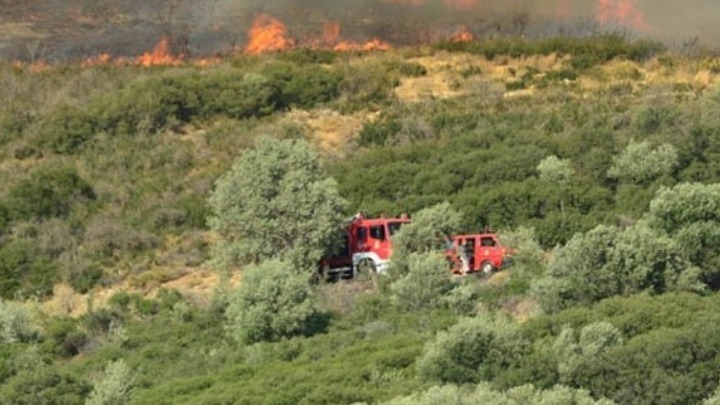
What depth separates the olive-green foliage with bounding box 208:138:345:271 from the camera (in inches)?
2480

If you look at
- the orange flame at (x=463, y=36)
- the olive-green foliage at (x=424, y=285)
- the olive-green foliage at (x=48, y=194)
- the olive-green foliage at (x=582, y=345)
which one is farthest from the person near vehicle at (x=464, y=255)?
the orange flame at (x=463, y=36)

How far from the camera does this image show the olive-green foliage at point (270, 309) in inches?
2215

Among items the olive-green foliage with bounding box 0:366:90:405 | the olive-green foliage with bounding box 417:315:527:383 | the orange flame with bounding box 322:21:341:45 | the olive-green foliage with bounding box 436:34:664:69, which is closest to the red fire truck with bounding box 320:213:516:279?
the olive-green foliage with bounding box 417:315:527:383

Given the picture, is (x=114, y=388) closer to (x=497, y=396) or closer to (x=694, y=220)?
(x=497, y=396)

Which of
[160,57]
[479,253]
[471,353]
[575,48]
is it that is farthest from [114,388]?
[575,48]

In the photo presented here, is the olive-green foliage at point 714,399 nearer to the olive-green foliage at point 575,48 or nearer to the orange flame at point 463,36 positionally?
the olive-green foliage at point 575,48

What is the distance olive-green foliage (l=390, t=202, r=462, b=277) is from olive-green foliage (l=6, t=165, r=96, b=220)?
14.9 meters

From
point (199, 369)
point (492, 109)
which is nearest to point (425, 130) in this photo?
point (492, 109)

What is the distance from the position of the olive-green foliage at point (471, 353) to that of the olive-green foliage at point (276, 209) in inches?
539

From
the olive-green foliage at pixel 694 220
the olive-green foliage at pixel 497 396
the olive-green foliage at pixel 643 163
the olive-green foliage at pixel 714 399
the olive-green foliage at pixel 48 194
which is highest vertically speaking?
the olive-green foliage at pixel 497 396

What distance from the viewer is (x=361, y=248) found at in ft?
209

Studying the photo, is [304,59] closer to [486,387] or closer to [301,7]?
[301,7]

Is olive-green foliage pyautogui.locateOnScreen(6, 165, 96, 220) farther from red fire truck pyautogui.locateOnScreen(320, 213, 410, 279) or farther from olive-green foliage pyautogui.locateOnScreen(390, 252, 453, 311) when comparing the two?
olive-green foliage pyautogui.locateOnScreen(390, 252, 453, 311)

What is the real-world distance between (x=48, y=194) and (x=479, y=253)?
17.4 meters
